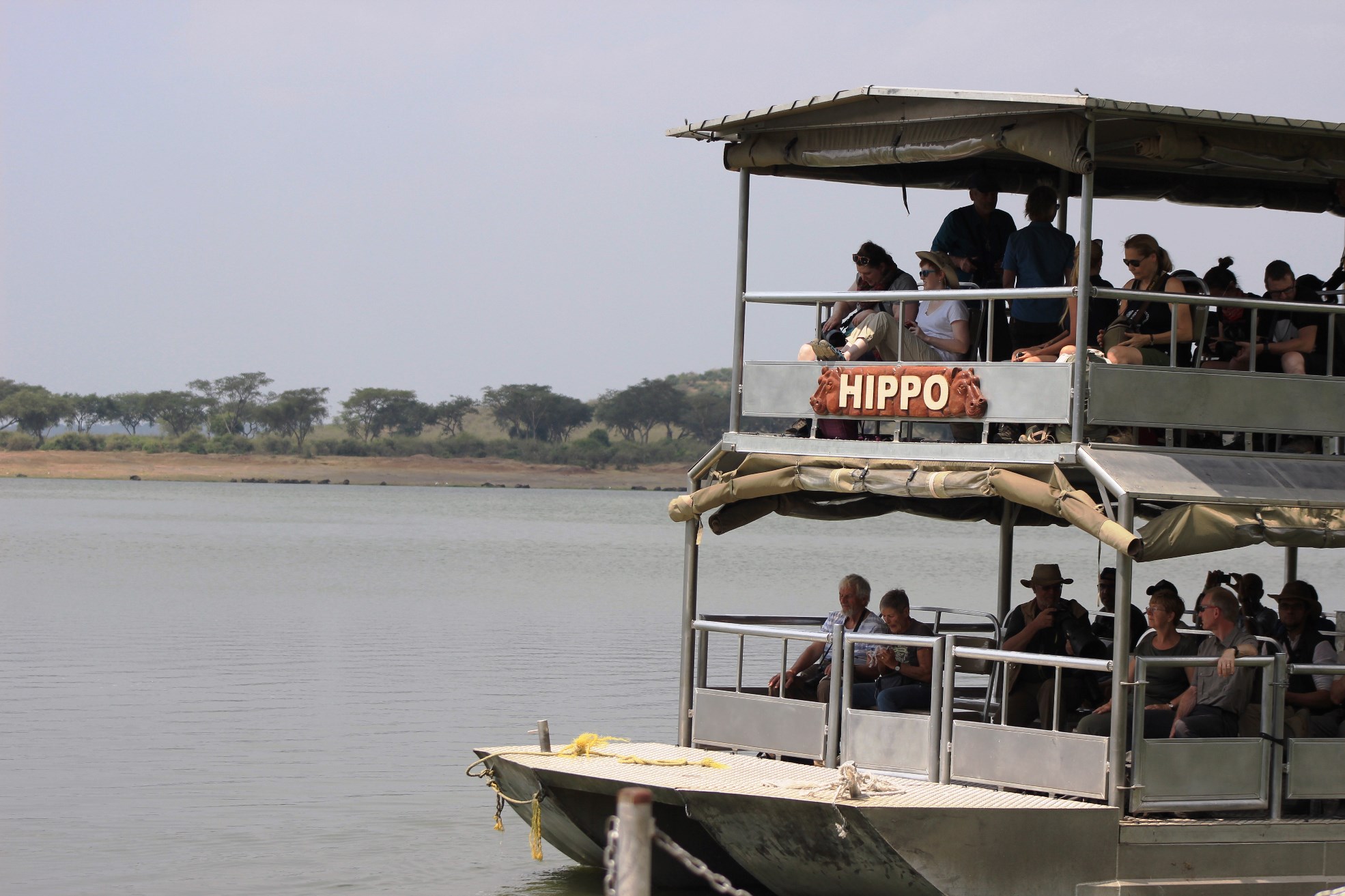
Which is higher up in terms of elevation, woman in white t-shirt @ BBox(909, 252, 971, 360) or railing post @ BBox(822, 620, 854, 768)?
woman in white t-shirt @ BBox(909, 252, 971, 360)

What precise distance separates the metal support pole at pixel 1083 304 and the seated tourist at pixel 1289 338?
1.48 metres

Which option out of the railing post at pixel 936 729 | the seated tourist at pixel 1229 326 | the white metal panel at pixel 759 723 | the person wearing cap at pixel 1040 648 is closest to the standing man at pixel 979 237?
the seated tourist at pixel 1229 326

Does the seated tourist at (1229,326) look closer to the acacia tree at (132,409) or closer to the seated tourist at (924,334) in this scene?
the seated tourist at (924,334)

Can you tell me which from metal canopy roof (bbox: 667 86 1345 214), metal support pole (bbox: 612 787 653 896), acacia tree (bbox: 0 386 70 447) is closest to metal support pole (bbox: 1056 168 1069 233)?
metal canopy roof (bbox: 667 86 1345 214)

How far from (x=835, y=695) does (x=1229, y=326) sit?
11.0 feet

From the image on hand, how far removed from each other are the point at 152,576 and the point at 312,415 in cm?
9246

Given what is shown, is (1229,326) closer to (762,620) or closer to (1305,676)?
(1305,676)

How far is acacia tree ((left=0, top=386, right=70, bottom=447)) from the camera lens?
130 meters

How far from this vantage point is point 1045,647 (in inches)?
423

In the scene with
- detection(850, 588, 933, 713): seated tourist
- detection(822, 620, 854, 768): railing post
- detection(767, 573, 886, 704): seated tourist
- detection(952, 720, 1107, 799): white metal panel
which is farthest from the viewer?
detection(767, 573, 886, 704): seated tourist

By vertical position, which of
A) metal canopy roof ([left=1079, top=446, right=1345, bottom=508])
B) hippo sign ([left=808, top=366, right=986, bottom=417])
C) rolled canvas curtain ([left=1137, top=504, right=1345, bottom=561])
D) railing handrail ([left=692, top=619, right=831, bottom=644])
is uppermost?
hippo sign ([left=808, top=366, right=986, bottom=417])

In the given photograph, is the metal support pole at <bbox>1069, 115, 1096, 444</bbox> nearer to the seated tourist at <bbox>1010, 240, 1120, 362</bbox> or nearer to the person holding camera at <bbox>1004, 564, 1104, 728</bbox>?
the seated tourist at <bbox>1010, 240, 1120, 362</bbox>

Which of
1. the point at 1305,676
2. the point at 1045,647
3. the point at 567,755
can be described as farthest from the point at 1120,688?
the point at 567,755

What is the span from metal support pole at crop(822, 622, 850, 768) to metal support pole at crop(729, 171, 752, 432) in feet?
5.10
